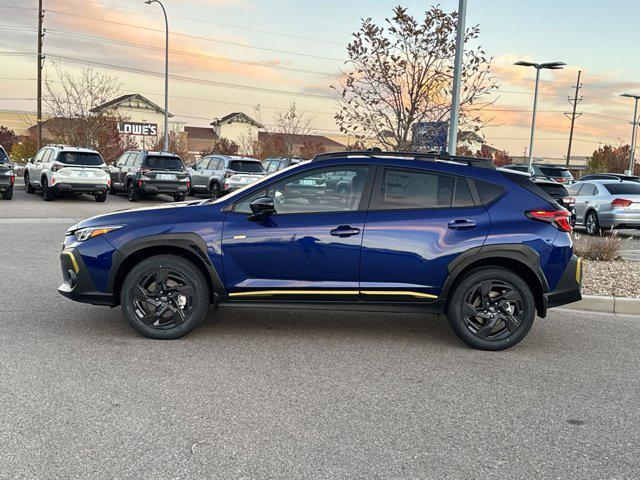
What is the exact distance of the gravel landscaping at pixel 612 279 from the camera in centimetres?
789

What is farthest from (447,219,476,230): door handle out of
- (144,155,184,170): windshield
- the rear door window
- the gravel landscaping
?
(144,155,184,170): windshield

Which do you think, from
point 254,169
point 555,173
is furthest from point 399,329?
point 555,173

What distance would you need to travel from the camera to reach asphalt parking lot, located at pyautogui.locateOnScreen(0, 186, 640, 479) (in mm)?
3344

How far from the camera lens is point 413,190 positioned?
5.55m

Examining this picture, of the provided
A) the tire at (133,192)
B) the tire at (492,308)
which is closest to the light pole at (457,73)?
the tire at (492,308)

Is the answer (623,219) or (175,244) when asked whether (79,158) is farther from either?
(623,219)

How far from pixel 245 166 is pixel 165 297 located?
18.3m

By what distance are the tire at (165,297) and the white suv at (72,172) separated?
1565cm

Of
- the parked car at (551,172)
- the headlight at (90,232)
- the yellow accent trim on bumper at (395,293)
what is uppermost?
the parked car at (551,172)

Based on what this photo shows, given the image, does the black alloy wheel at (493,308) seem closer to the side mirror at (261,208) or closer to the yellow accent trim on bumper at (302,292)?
the yellow accent trim on bumper at (302,292)

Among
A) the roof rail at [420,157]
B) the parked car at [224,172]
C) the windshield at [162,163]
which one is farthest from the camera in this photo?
the parked car at [224,172]

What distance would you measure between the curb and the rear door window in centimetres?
298

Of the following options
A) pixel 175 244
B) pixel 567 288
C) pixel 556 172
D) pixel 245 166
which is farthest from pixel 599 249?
pixel 556 172

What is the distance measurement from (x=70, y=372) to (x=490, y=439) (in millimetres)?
3088
